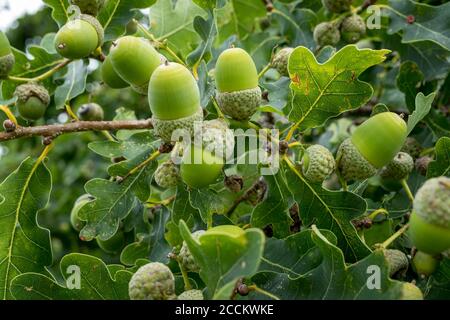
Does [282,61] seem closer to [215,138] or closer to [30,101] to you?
[215,138]

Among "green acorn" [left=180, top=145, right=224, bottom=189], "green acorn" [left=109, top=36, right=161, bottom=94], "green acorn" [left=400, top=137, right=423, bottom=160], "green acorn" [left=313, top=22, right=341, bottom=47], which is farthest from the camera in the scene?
"green acorn" [left=313, top=22, right=341, bottom=47]

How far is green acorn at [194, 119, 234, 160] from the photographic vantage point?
1.41m

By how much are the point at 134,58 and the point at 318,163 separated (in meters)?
0.53

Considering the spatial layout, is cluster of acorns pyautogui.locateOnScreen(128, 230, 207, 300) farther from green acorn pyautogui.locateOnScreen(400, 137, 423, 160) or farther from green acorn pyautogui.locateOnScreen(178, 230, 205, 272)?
green acorn pyautogui.locateOnScreen(400, 137, 423, 160)

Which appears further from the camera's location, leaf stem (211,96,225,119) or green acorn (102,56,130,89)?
green acorn (102,56,130,89)

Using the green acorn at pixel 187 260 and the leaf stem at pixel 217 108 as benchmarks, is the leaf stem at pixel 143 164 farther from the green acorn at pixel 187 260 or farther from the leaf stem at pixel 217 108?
the green acorn at pixel 187 260

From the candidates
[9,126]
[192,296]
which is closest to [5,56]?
[9,126]

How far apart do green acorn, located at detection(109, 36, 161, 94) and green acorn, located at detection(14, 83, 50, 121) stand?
464 mm

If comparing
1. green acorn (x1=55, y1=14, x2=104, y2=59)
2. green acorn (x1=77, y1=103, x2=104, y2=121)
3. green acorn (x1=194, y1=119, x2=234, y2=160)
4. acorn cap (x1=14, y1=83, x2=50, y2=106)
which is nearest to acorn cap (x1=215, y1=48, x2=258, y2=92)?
green acorn (x1=194, y1=119, x2=234, y2=160)

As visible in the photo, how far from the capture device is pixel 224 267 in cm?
116

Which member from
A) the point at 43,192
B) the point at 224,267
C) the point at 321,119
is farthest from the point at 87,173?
A: the point at 224,267

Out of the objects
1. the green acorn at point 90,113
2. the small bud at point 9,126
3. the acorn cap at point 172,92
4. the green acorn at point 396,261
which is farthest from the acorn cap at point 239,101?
the green acorn at point 90,113

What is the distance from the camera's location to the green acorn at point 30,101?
1.88 meters
